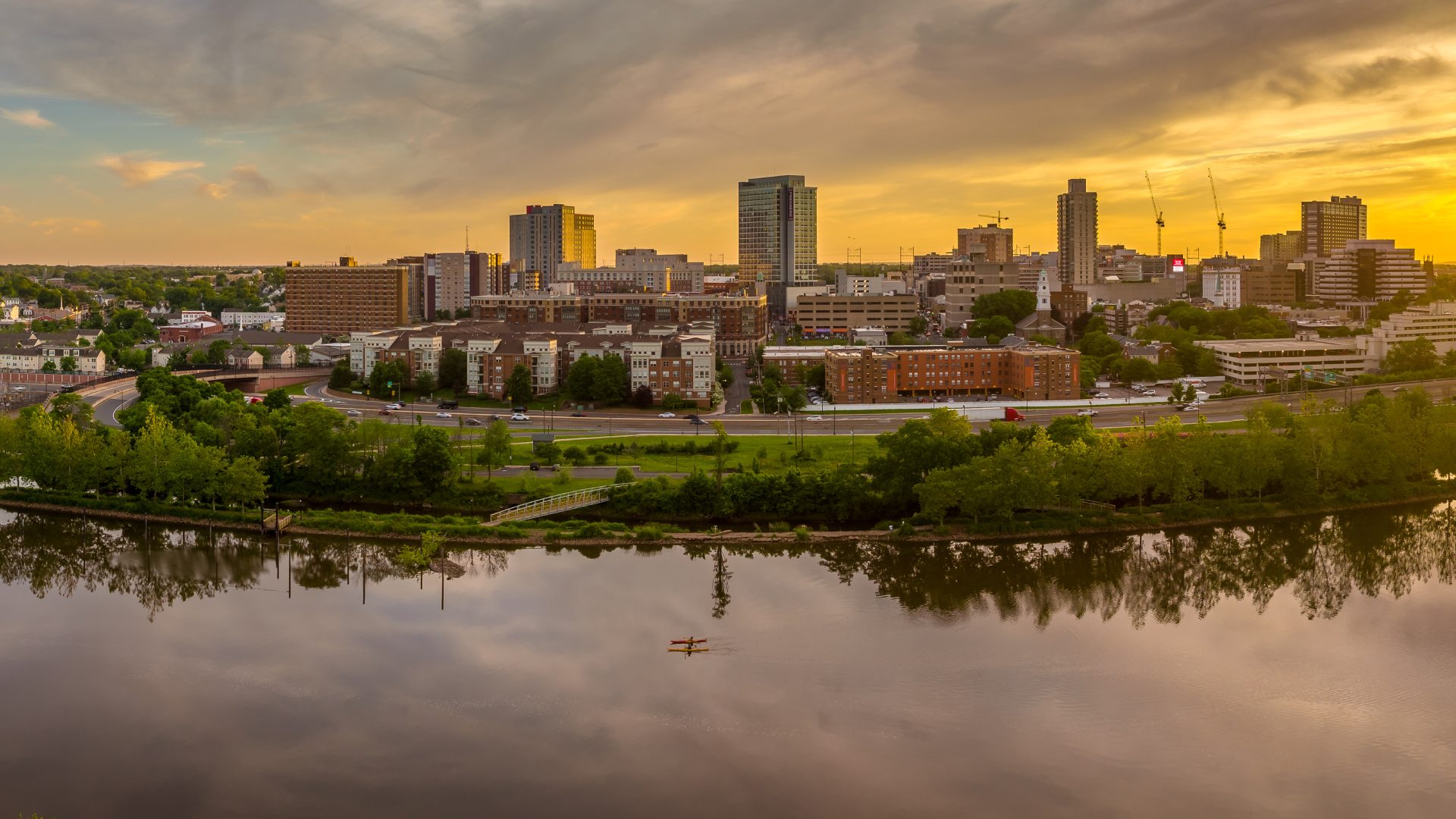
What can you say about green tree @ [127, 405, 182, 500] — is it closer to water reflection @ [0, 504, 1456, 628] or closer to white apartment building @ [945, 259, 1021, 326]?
water reflection @ [0, 504, 1456, 628]

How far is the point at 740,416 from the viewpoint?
26.7 meters

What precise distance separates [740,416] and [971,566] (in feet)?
39.7

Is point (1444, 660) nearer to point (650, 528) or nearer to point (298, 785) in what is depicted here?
point (650, 528)

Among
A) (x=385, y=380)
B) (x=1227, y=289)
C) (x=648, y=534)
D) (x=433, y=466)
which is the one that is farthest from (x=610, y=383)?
(x=1227, y=289)

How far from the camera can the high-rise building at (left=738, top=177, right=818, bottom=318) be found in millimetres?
73375

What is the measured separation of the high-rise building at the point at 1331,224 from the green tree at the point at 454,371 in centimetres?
6227

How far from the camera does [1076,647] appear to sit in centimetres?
1210

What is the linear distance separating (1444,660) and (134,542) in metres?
15.3

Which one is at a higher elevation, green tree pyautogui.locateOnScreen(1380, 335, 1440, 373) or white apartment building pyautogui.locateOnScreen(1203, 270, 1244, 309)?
white apartment building pyautogui.locateOnScreen(1203, 270, 1244, 309)

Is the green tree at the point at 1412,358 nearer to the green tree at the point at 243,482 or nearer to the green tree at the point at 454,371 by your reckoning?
the green tree at the point at 454,371

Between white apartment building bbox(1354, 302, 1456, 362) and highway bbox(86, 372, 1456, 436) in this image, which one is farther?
white apartment building bbox(1354, 302, 1456, 362)

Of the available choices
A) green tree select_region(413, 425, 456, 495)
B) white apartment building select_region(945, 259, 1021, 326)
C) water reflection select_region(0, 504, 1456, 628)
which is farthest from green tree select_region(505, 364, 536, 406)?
white apartment building select_region(945, 259, 1021, 326)

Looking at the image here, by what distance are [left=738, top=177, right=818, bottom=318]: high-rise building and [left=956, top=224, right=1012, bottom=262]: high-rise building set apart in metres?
9.69

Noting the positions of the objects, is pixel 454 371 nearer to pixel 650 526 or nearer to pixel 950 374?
pixel 950 374
